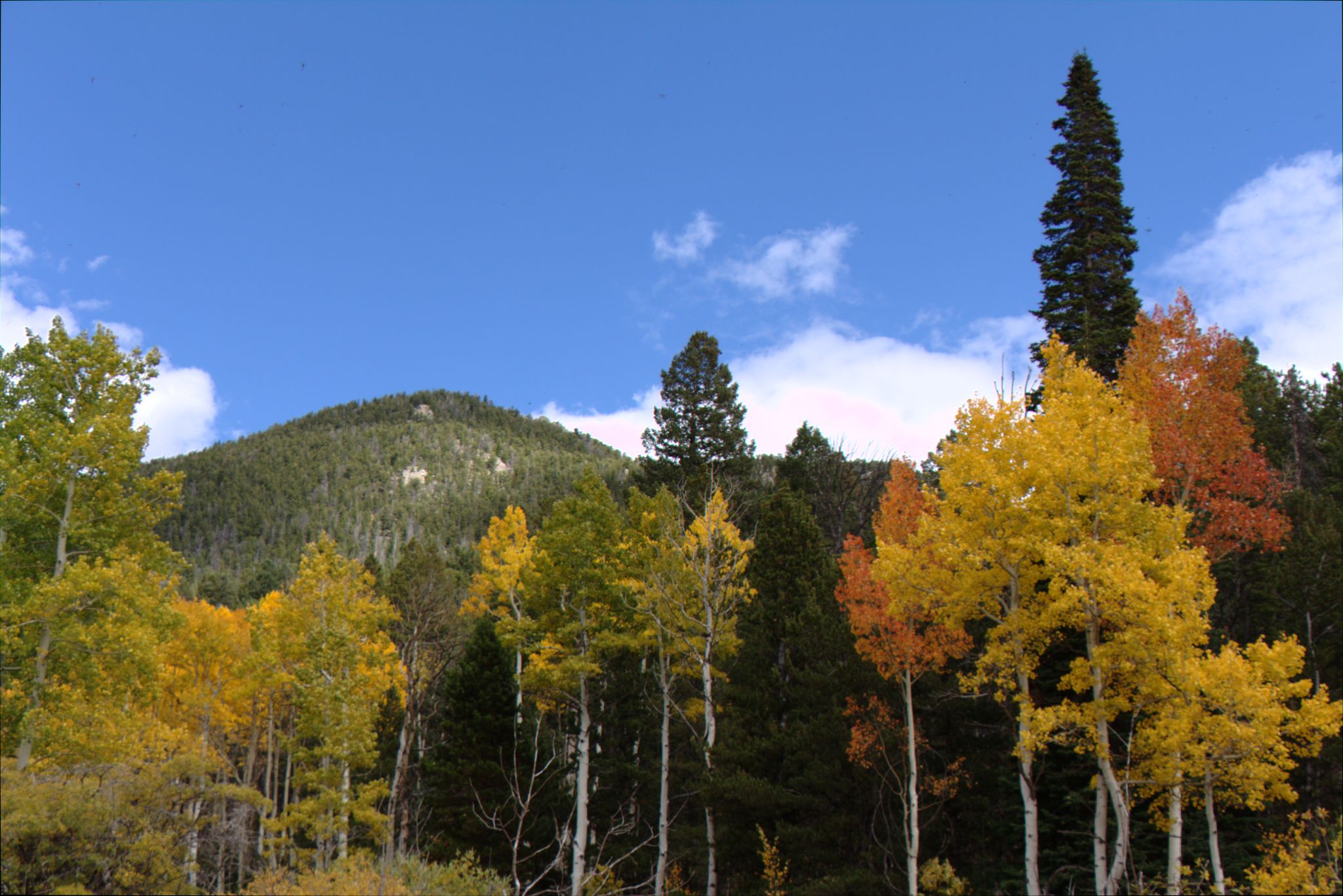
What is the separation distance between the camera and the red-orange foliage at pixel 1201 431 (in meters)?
20.4

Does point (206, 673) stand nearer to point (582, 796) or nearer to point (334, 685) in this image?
point (334, 685)

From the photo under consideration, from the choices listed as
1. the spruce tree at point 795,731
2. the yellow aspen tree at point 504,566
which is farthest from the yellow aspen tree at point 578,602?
the yellow aspen tree at point 504,566

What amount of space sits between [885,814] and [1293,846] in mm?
8799

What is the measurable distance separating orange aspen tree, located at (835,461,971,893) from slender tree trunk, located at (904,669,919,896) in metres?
0.01

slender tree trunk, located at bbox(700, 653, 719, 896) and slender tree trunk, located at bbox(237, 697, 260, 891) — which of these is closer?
slender tree trunk, located at bbox(237, 697, 260, 891)

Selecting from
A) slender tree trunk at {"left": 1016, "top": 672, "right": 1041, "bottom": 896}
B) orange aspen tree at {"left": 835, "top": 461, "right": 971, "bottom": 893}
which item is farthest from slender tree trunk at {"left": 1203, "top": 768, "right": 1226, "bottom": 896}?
orange aspen tree at {"left": 835, "top": 461, "right": 971, "bottom": 893}

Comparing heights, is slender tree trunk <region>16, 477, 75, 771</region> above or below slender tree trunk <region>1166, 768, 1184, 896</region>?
above

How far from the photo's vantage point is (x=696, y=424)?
39.1 m

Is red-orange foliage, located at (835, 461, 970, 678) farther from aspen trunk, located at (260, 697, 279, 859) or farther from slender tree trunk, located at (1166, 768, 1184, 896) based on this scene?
aspen trunk, located at (260, 697, 279, 859)

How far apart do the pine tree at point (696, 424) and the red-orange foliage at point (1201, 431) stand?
18.2 metres

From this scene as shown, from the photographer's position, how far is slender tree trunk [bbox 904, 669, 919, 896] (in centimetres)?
1800

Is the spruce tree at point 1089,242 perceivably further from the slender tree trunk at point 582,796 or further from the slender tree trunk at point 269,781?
the slender tree trunk at point 269,781

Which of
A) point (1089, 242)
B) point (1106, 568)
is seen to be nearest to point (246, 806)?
point (1106, 568)

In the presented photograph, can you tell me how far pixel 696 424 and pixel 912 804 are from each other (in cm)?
2312
